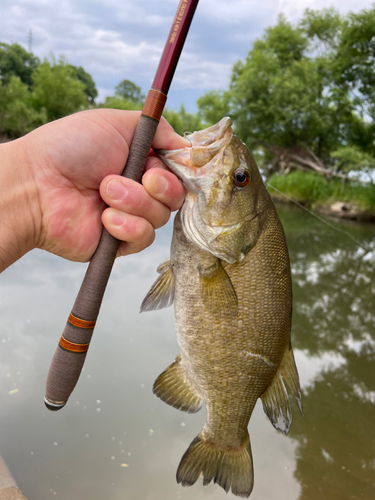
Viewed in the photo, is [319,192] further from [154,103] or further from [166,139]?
[154,103]

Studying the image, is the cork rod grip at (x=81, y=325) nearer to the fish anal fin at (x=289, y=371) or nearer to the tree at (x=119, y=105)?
the fish anal fin at (x=289, y=371)

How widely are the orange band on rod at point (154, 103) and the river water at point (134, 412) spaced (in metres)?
2.25

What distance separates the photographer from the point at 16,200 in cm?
150

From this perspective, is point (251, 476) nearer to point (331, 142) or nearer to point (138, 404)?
point (138, 404)

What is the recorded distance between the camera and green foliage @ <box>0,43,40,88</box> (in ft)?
171

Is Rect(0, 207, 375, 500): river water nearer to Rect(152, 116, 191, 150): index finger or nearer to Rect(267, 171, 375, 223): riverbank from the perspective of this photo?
Rect(152, 116, 191, 150): index finger

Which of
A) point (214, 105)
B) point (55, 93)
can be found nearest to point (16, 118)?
point (55, 93)

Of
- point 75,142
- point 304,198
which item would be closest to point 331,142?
point 304,198

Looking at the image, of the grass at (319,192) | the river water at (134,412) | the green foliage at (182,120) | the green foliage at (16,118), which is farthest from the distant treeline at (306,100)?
the green foliage at (182,120)

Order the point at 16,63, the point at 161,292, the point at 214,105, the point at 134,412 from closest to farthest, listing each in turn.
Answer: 1. the point at 161,292
2. the point at 134,412
3. the point at 214,105
4. the point at 16,63

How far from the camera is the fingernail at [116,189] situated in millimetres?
1398

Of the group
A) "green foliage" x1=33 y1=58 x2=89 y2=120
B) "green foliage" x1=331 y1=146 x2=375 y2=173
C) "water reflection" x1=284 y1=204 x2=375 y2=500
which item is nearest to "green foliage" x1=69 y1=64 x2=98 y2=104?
"green foliage" x1=33 y1=58 x2=89 y2=120

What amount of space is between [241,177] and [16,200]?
94 centimetres

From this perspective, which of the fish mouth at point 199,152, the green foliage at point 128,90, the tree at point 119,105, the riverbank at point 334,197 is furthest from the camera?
the green foliage at point 128,90
